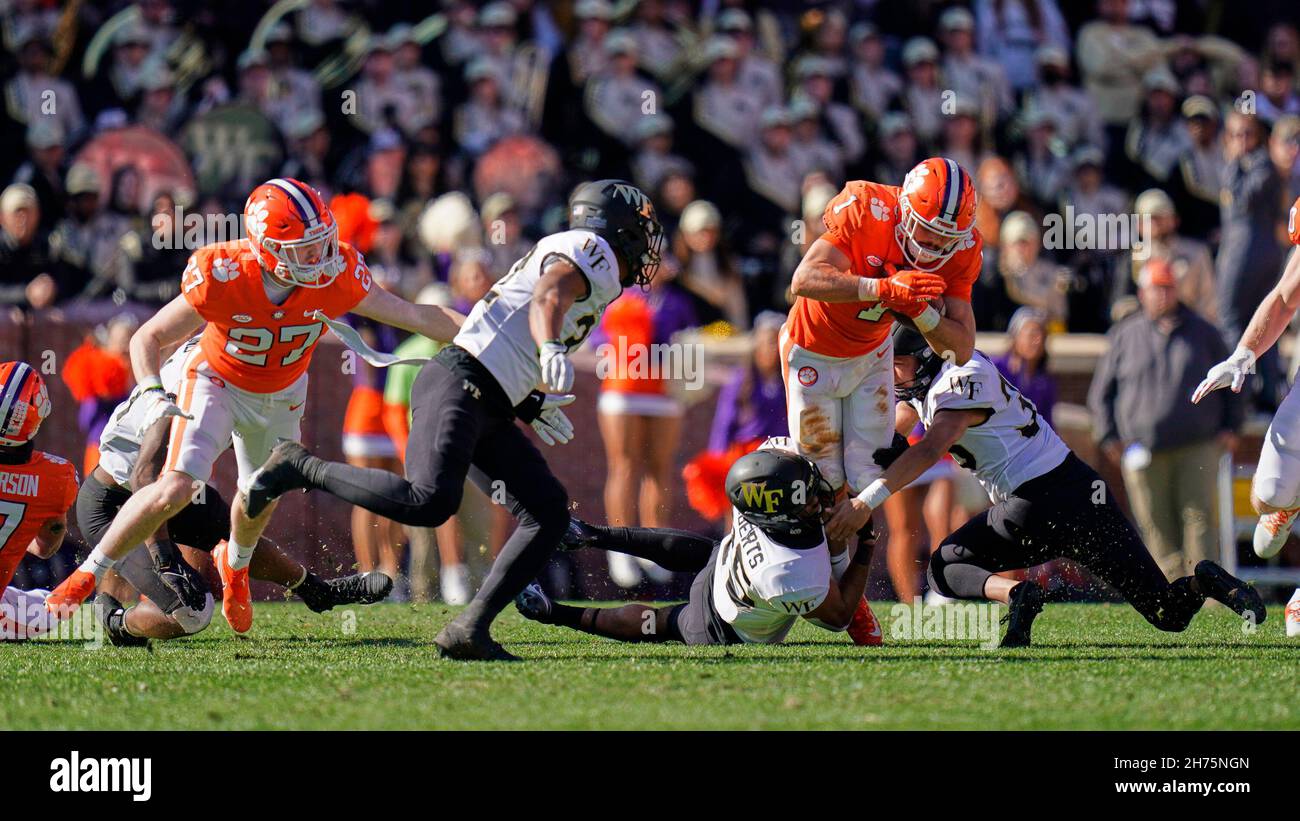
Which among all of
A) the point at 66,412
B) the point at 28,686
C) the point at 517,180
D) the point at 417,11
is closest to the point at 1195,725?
the point at 28,686

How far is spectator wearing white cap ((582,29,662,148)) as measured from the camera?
13.4 m

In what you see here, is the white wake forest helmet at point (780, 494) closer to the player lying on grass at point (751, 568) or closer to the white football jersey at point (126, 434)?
the player lying on grass at point (751, 568)

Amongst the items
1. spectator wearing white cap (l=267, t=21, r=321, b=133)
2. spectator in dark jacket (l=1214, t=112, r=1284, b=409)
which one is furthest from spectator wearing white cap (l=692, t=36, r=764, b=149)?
spectator in dark jacket (l=1214, t=112, r=1284, b=409)

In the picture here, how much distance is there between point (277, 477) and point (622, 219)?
5.35ft

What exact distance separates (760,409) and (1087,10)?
6.59 meters

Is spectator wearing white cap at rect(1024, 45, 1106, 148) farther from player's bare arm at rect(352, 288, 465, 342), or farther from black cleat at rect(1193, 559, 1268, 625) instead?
player's bare arm at rect(352, 288, 465, 342)

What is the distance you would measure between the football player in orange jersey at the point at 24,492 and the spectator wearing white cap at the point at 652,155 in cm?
577

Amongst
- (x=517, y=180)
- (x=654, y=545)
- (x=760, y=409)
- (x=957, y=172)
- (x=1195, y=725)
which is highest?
(x=517, y=180)

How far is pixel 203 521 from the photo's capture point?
8297 millimetres

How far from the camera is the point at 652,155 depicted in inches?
513

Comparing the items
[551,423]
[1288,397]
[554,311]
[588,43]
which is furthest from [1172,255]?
[554,311]

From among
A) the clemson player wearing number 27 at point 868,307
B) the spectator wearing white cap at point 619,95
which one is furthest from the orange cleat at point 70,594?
the spectator wearing white cap at point 619,95

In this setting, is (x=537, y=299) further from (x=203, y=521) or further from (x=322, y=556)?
(x=322, y=556)

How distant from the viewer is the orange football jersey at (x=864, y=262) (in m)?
7.66
